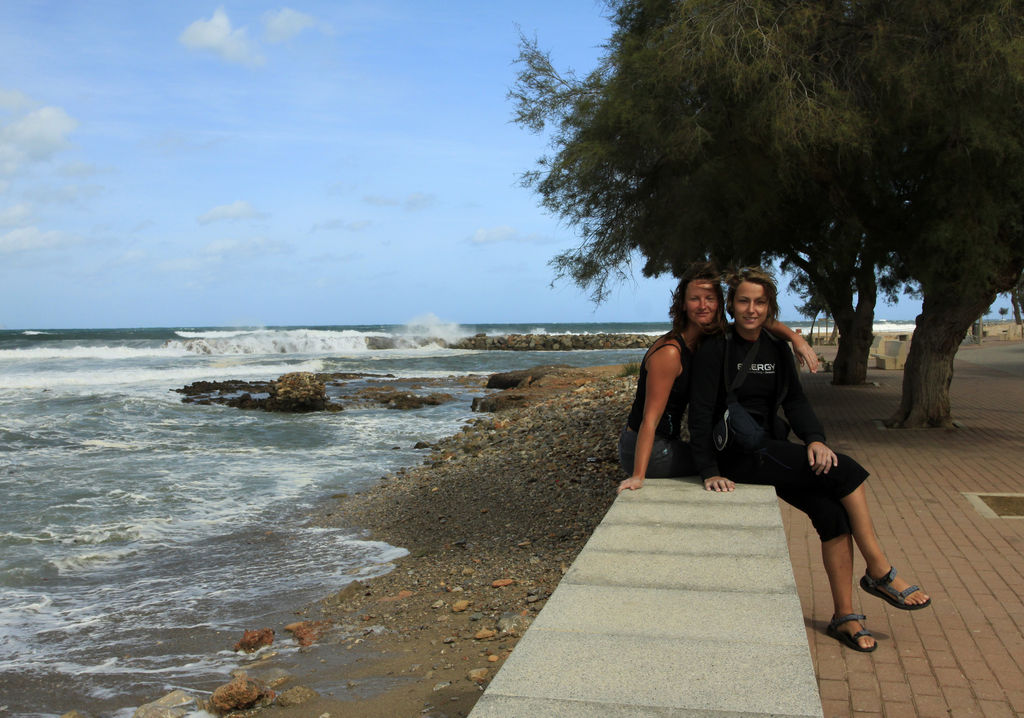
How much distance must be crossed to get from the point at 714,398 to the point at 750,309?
475mm

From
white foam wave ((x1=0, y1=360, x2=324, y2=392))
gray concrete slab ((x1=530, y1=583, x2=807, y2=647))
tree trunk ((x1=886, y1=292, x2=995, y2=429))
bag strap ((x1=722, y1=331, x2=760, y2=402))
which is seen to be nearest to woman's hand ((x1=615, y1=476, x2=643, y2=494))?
bag strap ((x1=722, y1=331, x2=760, y2=402))

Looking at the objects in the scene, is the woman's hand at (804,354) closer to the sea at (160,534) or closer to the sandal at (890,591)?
the sandal at (890,591)

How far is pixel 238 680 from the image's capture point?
4930mm

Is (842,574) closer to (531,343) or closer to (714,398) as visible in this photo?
(714,398)

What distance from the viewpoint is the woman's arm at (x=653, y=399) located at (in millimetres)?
4238

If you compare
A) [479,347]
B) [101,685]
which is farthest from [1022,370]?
[479,347]

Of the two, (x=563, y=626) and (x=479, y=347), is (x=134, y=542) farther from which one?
(x=479, y=347)

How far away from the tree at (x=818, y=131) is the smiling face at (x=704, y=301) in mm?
5112

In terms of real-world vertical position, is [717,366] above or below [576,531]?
above

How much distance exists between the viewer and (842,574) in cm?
428

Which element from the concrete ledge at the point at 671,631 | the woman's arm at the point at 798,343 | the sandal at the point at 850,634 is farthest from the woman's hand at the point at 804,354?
the sandal at the point at 850,634

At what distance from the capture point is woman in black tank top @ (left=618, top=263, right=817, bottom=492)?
168 inches

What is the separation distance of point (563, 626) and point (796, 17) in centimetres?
814

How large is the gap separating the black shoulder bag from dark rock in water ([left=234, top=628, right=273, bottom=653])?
363 cm
